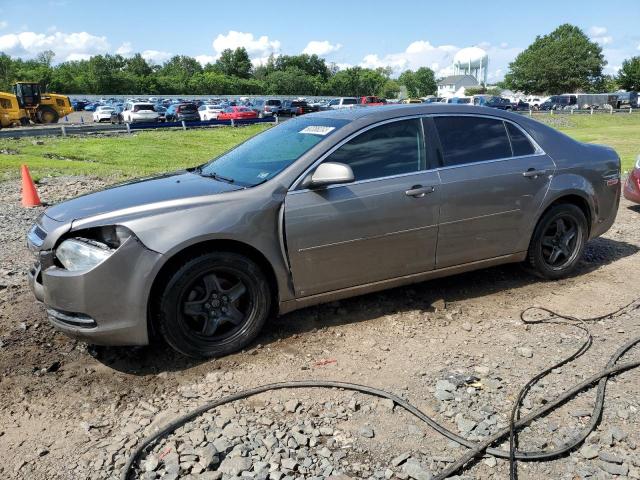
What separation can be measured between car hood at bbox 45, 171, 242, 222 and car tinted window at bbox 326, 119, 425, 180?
920 millimetres

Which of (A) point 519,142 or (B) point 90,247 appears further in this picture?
(A) point 519,142

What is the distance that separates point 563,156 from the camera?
5.20 metres

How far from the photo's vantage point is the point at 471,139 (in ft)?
15.8

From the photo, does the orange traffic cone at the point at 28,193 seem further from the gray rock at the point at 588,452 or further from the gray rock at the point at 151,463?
the gray rock at the point at 588,452

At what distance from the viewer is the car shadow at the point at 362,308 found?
12.8ft

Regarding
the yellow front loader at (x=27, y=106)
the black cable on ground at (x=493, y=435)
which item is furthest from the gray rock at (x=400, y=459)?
the yellow front loader at (x=27, y=106)

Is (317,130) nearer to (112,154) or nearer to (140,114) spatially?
(112,154)

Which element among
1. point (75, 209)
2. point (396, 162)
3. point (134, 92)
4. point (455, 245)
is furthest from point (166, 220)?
point (134, 92)

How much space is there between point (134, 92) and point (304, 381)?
104796mm

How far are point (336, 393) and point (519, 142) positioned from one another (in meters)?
2.98

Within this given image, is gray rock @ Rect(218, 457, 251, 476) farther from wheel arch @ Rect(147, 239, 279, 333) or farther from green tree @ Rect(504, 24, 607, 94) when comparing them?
green tree @ Rect(504, 24, 607, 94)

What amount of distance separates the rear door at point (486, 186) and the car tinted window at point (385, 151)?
0.74 feet

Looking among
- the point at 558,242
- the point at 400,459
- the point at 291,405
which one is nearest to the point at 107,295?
the point at 291,405

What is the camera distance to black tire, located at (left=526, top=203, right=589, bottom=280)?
5.17m
